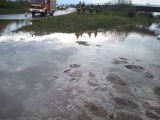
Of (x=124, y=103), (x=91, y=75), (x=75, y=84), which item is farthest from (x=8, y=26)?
(x=124, y=103)

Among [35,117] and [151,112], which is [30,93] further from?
[151,112]

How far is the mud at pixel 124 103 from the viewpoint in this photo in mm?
10102

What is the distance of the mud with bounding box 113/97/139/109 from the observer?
1010cm

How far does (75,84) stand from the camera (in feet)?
39.7

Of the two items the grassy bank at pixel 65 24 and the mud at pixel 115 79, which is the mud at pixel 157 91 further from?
the grassy bank at pixel 65 24

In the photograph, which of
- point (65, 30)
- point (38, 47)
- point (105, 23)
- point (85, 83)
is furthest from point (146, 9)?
point (85, 83)

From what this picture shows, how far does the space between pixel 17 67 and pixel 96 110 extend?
6070mm

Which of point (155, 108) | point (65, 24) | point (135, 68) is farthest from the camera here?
point (65, 24)

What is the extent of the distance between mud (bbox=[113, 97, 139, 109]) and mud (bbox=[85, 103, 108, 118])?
86cm

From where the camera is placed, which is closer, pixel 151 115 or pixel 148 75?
pixel 151 115

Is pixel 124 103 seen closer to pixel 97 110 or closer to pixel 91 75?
pixel 97 110

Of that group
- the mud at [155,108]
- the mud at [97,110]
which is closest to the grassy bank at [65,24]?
the mud at [97,110]

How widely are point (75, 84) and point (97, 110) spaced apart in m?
2.76

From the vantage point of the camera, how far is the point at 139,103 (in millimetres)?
10438
